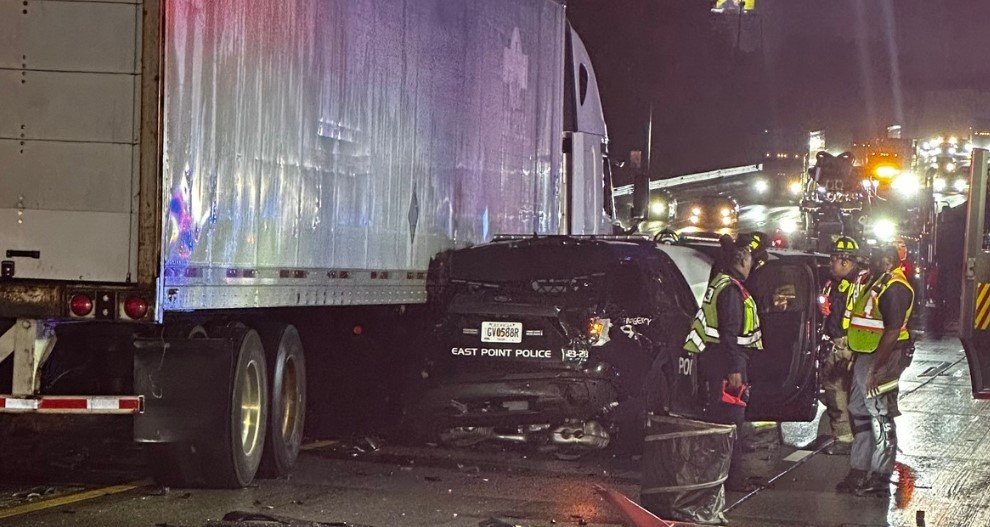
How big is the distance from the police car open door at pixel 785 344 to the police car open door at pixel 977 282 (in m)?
1.80

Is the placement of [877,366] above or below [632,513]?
above

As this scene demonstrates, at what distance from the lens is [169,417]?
9.07m

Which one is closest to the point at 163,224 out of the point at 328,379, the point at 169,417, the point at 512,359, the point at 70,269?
the point at 70,269

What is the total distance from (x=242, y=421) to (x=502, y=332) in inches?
88.5

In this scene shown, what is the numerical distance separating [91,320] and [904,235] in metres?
22.6

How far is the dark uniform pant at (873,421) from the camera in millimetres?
10680

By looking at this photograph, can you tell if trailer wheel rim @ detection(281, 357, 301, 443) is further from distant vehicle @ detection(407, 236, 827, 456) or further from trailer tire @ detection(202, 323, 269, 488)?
distant vehicle @ detection(407, 236, 827, 456)

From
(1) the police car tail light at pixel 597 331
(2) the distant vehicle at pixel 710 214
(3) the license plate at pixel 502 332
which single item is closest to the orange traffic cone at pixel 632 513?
(1) the police car tail light at pixel 597 331

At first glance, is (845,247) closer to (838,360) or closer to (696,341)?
(838,360)

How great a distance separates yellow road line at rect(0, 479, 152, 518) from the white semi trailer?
1.09 ft

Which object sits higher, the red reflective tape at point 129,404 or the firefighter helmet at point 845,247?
the firefighter helmet at point 845,247

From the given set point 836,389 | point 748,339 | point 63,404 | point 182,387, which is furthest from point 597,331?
point 63,404

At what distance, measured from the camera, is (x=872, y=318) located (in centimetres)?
1133

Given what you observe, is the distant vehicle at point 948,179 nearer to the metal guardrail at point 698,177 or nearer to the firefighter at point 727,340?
the metal guardrail at point 698,177
